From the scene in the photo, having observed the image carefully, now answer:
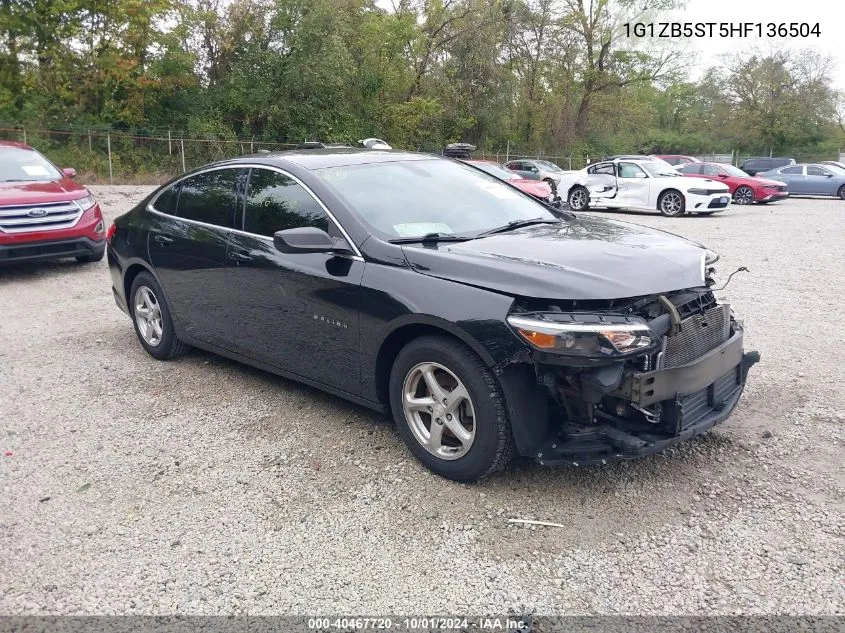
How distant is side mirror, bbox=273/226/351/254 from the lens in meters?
3.89

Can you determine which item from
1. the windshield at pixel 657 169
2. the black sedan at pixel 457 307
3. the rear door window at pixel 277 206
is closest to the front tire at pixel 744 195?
the windshield at pixel 657 169

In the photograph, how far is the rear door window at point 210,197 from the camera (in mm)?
4973

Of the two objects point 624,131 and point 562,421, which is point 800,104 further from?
point 562,421

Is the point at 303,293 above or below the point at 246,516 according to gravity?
above

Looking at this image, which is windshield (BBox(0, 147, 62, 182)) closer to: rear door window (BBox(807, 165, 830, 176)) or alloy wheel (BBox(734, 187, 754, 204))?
alloy wheel (BBox(734, 187, 754, 204))

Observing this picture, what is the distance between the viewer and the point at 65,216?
361 inches

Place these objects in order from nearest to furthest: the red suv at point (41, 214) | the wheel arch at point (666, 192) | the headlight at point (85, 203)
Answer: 1. the red suv at point (41, 214)
2. the headlight at point (85, 203)
3. the wheel arch at point (666, 192)

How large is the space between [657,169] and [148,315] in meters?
16.6

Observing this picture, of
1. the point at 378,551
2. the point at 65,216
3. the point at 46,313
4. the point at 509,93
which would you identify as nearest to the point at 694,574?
the point at 378,551

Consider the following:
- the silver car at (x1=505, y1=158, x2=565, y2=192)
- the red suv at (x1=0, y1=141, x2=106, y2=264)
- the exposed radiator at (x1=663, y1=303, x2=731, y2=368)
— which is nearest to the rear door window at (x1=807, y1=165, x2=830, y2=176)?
the silver car at (x1=505, y1=158, x2=565, y2=192)

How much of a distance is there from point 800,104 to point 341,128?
33.2m

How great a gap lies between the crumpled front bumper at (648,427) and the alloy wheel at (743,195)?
22442mm

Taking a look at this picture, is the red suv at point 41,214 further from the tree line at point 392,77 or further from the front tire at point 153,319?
the tree line at point 392,77

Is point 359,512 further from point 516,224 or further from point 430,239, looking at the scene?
point 516,224
